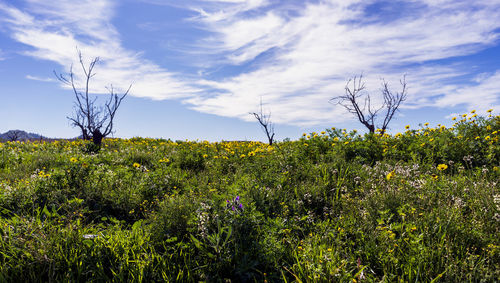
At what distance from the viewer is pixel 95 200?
15.6ft

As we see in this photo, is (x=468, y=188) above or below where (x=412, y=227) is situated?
above

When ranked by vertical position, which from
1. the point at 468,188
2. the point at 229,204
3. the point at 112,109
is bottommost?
the point at 229,204

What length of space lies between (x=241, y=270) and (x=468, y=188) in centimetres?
380

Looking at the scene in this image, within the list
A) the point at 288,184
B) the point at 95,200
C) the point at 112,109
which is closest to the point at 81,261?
the point at 95,200

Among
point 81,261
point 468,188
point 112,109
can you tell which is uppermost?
point 112,109

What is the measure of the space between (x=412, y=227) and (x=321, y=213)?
57.0 inches

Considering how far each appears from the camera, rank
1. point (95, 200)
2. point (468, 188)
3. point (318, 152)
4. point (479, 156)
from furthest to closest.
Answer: point (318, 152) < point (479, 156) < point (95, 200) < point (468, 188)

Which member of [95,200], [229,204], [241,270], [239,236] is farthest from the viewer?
[95,200]

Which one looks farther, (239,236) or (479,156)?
(479,156)

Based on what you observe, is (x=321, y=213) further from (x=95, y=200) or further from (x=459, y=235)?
(x=95, y=200)

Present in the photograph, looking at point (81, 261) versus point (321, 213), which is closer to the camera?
point (81, 261)

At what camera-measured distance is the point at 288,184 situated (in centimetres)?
479

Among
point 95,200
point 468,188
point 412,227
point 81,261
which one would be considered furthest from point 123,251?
point 468,188

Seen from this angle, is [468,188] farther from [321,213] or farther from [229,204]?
[229,204]
